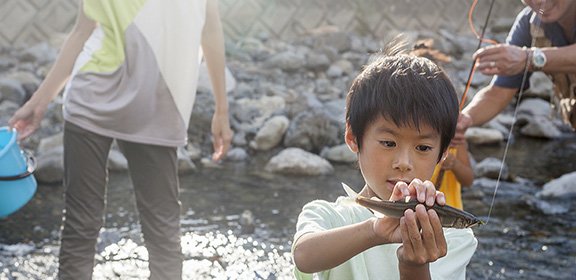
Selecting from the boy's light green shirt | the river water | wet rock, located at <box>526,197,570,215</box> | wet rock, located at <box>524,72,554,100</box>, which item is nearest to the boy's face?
the boy's light green shirt

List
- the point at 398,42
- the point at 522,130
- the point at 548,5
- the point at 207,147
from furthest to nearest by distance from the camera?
the point at 522,130, the point at 207,147, the point at 548,5, the point at 398,42

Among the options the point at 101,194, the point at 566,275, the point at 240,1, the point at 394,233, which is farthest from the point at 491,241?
the point at 240,1

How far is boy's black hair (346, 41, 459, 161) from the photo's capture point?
6.21 feet

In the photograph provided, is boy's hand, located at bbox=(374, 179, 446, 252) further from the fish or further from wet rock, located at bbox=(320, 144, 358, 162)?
wet rock, located at bbox=(320, 144, 358, 162)

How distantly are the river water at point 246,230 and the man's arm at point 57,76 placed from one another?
45.2 inches

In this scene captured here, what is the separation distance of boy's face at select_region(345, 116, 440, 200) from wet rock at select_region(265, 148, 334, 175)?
4992 mm

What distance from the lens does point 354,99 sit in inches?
78.0

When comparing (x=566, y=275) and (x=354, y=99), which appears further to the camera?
(x=566, y=275)

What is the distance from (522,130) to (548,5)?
252 inches

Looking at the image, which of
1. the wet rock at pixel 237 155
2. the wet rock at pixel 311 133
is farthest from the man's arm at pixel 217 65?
the wet rock at pixel 311 133

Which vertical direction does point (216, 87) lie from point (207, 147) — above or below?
above

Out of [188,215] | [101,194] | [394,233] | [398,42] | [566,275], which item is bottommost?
[188,215]

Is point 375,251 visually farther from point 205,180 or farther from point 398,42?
point 205,180

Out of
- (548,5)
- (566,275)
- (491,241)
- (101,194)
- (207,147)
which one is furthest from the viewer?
(207,147)
